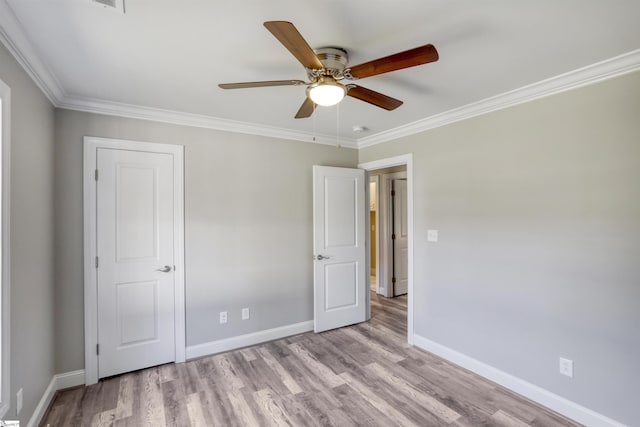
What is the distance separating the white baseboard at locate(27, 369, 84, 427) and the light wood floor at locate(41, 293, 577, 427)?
0.06 meters

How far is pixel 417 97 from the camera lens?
2.53 meters

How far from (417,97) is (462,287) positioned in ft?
5.86

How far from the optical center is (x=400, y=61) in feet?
4.78

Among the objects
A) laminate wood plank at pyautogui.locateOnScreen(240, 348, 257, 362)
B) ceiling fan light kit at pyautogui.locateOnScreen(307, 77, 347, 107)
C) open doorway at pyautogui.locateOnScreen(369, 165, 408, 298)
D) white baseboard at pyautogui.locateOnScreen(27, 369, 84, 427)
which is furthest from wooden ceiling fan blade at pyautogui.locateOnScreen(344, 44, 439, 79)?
open doorway at pyautogui.locateOnScreen(369, 165, 408, 298)

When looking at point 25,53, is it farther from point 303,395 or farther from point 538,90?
point 538,90

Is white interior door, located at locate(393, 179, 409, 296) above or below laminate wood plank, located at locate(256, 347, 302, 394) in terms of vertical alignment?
above

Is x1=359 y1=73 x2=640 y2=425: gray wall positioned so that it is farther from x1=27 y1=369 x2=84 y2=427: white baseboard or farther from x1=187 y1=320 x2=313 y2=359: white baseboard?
x1=27 y1=369 x2=84 y2=427: white baseboard

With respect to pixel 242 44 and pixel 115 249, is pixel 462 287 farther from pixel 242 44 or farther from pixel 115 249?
pixel 115 249

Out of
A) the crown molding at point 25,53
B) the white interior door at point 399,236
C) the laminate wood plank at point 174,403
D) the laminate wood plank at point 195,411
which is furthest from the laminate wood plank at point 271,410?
the white interior door at point 399,236

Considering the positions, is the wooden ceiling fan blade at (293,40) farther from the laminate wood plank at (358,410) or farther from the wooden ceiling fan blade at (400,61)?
the laminate wood plank at (358,410)

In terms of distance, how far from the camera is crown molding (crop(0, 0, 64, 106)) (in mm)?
1475

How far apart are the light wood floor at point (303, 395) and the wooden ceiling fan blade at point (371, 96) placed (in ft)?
7.14

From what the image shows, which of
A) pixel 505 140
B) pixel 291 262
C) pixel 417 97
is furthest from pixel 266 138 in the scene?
pixel 505 140

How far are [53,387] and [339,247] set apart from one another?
289cm
